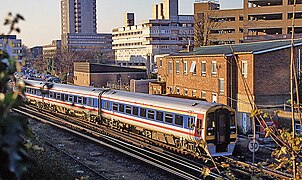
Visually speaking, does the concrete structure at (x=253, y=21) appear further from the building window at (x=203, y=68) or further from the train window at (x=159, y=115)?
the train window at (x=159, y=115)

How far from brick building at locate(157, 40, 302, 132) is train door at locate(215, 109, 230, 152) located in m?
5.75

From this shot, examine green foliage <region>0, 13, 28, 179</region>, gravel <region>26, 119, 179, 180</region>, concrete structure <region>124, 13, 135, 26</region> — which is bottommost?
gravel <region>26, 119, 179, 180</region>

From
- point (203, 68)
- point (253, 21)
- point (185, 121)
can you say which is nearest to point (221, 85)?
point (203, 68)

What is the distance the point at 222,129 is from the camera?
20031mm

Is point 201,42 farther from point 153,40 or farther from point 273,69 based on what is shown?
point 153,40

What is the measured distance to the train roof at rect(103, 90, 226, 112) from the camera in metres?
20.1

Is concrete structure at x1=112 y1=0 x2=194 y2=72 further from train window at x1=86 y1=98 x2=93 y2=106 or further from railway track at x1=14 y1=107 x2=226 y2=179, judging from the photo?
railway track at x1=14 y1=107 x2=226 y2=179

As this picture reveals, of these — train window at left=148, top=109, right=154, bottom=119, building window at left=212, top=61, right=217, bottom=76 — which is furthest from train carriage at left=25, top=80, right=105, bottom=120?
building window at left=212, top=61, right=217, bottom=76

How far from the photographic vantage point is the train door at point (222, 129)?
782 inches

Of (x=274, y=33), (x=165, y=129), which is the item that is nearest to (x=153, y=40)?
(x=274, y=33)

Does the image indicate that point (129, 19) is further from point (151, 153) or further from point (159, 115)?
point (151, 153)

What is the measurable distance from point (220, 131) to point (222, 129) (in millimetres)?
135

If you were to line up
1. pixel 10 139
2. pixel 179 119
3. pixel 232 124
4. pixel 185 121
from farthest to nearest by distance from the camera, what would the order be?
pixel 179 119, pixel 185 121, pixel 232 124, pixel 10 139

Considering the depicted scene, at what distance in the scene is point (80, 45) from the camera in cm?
17062
